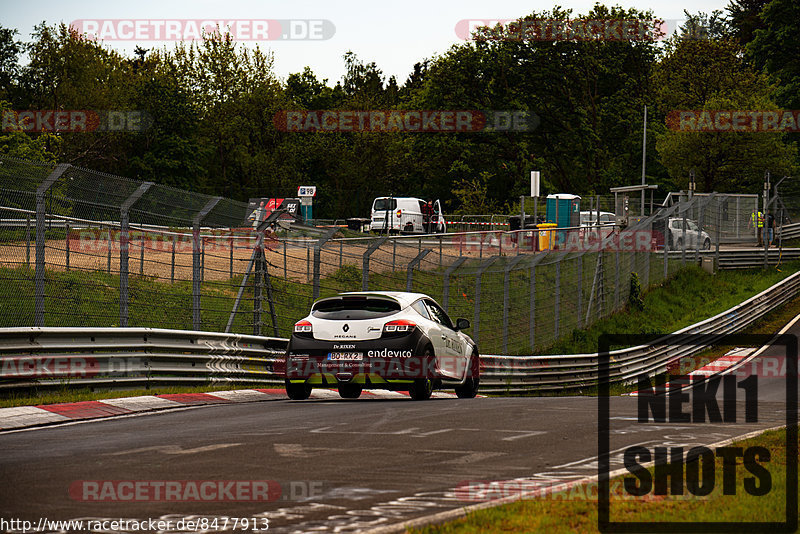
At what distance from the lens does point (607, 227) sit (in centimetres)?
4366

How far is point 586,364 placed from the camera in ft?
86.4

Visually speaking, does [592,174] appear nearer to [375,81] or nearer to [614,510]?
[375,81]

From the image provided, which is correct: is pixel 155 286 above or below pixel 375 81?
below

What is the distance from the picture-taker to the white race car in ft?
44.8

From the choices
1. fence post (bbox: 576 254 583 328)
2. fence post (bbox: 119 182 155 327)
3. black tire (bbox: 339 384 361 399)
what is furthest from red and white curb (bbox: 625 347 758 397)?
fence post (bbox: 119 182 155 327)

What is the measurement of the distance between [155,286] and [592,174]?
59615 mm

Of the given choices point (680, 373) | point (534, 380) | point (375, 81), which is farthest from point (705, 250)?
point (375, 81)

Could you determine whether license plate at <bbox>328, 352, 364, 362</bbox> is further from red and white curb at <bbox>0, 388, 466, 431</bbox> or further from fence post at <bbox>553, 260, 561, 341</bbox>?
fence post at <bbox>553, 260, 561, 341</bbox>

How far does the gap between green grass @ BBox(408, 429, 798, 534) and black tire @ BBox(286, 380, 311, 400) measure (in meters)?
7.61

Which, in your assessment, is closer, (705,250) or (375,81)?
(705,250)

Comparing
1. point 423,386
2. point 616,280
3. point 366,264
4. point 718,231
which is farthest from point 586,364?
point 718,231

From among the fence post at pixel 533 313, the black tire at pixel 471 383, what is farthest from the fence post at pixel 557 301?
the black tire at pixel 471 383

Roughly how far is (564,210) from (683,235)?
17.1 feet

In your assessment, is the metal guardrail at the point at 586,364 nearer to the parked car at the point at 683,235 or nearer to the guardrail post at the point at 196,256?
the parked car at the point at 683,235
